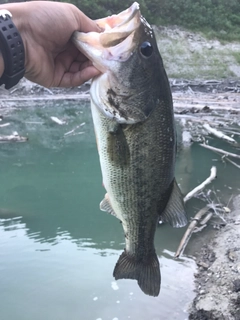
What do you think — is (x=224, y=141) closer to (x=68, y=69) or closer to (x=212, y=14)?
(x=68, y=69)

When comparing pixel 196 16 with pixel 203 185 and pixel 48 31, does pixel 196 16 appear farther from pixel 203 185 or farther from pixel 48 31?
pixel 48 31

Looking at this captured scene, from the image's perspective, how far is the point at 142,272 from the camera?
3064 millimetres

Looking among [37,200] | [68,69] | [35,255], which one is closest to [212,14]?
[37,200]

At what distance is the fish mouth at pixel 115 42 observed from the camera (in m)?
2.42

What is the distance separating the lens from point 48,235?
31.7 feet

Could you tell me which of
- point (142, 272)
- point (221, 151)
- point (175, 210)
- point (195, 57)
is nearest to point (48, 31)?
point (175, 210)

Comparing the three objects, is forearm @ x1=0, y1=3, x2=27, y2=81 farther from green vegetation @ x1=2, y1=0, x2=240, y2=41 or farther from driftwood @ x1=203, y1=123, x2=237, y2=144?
green vegetation @ x1=2, y1=0, x2=240, y2=41

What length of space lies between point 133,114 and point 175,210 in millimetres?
750

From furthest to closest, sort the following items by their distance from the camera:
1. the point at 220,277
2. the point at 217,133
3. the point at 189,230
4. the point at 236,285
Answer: the point at 217,133, the point at 189,230, the point at 220,277, the point at 236,285

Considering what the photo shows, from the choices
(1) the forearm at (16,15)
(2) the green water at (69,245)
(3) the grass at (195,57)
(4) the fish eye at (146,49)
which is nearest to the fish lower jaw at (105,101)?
(4) the fish eye at (146,49)

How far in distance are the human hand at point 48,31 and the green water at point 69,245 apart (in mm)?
5120

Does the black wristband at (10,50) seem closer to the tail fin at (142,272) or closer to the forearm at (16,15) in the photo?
the forearm at (16,15)

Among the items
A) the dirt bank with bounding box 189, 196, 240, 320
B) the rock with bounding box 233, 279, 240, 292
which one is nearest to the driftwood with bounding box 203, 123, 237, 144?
the dirt bank with bounding box 189, 196, 240, 320

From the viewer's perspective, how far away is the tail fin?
300 centimetres
